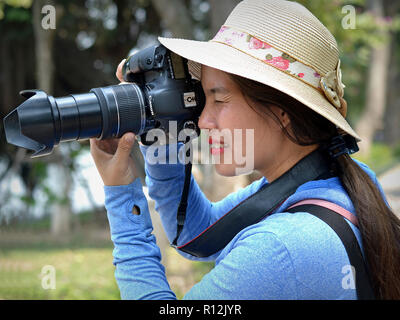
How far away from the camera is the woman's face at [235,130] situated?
1332 millimetres

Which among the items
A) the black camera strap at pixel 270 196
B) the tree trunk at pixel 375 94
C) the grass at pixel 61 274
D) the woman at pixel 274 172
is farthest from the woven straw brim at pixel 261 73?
the tree trunk at pixel 375 94

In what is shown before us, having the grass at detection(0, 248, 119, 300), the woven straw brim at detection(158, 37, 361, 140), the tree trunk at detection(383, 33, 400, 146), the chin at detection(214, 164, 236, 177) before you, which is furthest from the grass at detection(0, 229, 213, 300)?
the tree trunk at detection(383, 33, 400, 146)

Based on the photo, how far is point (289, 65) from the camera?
1.30 m

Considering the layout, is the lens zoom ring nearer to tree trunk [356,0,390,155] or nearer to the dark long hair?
the dark long hair

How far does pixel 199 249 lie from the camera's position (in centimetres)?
148

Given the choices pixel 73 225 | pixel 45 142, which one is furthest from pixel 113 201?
pixel 73 225

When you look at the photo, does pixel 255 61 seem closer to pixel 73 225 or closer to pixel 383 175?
pixel 383 175

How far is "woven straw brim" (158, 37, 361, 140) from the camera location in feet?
4.08

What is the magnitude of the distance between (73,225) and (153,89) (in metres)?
8.69

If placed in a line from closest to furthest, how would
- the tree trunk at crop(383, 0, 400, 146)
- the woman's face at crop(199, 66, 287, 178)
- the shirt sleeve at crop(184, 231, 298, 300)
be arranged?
1. the shirt sleeve at crop(184, 231, 298, 300)
2. the woman's face at crop(199, 66, 287, 178)
3. the tree trunk at crop(383, 0, 400, 146)

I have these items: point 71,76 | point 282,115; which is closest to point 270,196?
point 282,115

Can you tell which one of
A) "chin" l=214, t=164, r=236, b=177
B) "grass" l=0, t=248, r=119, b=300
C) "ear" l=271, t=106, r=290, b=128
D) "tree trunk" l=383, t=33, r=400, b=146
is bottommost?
"grass" l=0, t=248, r=119, b=300

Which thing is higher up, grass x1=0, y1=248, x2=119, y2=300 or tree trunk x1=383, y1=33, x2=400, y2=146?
tree trunk x1=383, y1=33, x2=400, y2=146

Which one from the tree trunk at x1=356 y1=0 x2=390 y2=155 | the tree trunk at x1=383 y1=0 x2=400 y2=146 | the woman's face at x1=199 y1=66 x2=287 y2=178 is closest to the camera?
the woman's face at x1=199 y1=66 x2=287 y2=178
